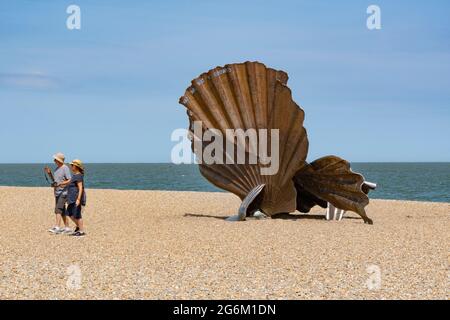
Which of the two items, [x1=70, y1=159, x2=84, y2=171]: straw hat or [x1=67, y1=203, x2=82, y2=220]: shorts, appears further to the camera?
[x1=67, y1=203, x2=82, y2=220]: shorts

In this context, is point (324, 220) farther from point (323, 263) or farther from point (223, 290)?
point (223, 290)

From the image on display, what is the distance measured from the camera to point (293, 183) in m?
14.8

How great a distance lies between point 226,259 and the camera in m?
9.02

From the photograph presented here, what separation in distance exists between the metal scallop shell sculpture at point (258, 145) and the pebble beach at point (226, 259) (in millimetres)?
710

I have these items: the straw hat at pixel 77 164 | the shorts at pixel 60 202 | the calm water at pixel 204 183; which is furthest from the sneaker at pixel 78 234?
the calm water at pixel 204 183

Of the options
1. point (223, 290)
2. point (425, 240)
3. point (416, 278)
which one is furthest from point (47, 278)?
point (425, 240)

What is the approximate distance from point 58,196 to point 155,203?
913cm

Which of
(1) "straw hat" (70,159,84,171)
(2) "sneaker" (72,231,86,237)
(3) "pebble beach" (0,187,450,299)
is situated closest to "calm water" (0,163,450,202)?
(3) "pebble beach" (0,187,450,299)

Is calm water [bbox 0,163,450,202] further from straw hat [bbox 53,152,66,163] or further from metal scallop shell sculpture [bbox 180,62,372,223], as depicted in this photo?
straw hat [bbox 53,152,66,163]

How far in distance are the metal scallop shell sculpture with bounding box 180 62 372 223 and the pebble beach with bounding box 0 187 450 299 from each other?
0.71 metres

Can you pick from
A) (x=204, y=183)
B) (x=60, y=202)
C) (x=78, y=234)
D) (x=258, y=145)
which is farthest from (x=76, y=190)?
(x=204, y=183)

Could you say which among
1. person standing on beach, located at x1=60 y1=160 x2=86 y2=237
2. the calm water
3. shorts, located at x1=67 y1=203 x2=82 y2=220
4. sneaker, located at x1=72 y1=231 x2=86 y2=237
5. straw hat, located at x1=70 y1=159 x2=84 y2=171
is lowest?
the calm water

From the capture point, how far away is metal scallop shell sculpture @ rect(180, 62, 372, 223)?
1420cm
